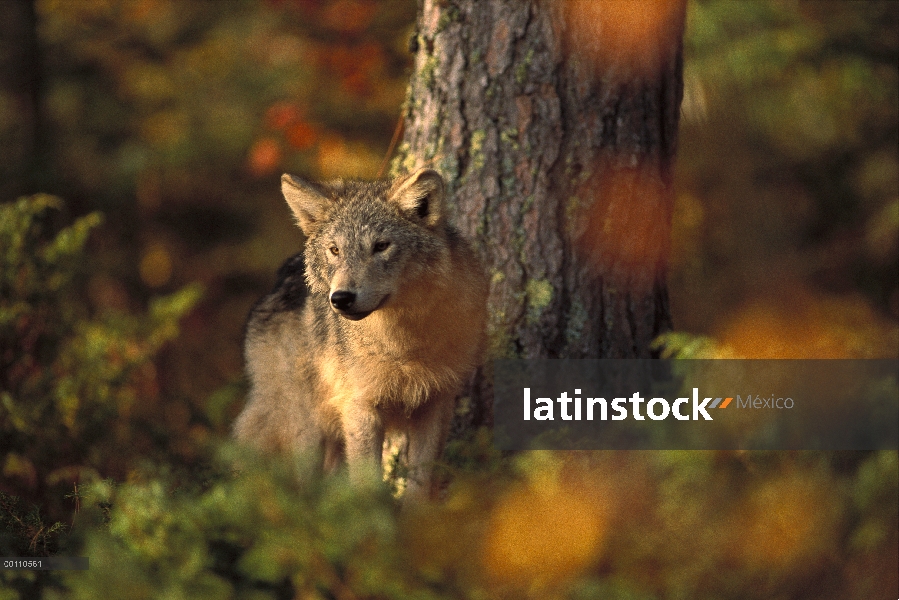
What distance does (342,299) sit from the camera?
185 inches

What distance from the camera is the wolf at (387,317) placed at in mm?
5117

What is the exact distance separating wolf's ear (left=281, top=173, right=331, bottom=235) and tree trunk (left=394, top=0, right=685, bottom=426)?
4.05 ft

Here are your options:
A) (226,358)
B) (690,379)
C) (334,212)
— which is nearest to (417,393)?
(334,212)

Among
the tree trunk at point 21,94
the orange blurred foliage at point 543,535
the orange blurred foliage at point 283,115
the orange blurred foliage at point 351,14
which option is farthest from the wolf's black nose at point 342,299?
the tree trunk at point 21,94

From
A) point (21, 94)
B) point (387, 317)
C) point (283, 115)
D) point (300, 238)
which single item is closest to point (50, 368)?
point (387, 317)

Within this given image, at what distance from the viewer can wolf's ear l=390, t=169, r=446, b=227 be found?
5.20 metres

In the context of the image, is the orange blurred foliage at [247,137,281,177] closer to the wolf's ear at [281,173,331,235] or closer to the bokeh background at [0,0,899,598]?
the bokeh background at [0,0,899,598]

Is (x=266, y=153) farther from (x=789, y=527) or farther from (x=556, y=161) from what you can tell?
(x=789, y=527)

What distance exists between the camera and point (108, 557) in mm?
3129

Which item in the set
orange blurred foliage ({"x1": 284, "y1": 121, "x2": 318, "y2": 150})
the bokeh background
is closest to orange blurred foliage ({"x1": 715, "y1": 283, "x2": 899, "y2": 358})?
the bokeh background

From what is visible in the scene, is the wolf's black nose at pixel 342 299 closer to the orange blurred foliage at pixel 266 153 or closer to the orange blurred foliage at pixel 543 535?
the orange blurred foliage at pixel 543 535

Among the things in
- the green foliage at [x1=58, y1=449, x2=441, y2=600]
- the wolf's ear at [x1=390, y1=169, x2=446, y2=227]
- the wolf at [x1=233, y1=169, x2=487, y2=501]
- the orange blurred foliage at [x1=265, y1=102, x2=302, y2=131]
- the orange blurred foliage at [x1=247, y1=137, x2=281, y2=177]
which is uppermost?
the orange blurred foliage at [x1=265, y1=102, x2=302, y2=131]

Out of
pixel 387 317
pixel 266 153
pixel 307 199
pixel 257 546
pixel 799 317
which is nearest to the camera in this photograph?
pixel 257 546

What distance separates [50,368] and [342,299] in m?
3.99
